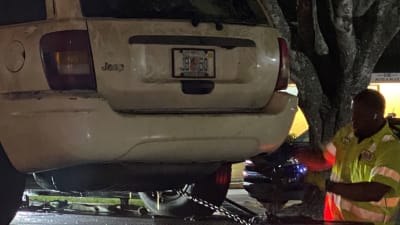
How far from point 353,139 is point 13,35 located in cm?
219

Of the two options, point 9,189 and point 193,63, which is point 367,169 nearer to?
point 193,63

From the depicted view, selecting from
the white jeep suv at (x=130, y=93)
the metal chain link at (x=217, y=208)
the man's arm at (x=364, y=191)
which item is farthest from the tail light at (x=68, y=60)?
the man's arm at (x=364, y=191)

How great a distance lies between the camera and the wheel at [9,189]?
4535mm

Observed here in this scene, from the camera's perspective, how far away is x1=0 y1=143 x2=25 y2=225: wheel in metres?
4.54

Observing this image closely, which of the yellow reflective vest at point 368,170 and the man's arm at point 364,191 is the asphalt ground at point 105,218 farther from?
the man's arm at point 364,191

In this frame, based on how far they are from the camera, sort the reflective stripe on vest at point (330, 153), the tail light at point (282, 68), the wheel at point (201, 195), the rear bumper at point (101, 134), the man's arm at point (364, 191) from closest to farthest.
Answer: the rear bumper at point (101, 134) < the man's arm at point (364, 191) < the tail light at point (282, 68) < the reflective stripe on vest at point (330, 153) < the wheel at point (201, 195)

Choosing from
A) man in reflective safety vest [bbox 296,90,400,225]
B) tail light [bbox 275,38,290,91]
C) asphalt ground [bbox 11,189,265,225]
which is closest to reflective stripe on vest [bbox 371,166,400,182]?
man in reflective safety vest [bbox 296,90,400,225]

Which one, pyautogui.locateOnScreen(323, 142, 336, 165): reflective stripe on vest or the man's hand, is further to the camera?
the man's hand

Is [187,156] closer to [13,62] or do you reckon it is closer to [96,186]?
Result: [96,186]

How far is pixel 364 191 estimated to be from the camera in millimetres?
4422

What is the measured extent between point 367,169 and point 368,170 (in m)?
0.01

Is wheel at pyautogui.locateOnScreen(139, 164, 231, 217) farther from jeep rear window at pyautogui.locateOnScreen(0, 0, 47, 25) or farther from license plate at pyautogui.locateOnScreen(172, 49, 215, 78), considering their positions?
jeep rear window at pyautogui.locateOnScreen(0, 0, 47, 25)

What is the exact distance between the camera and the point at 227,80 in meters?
4.65

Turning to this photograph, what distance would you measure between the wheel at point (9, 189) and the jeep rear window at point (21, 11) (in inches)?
30.3
